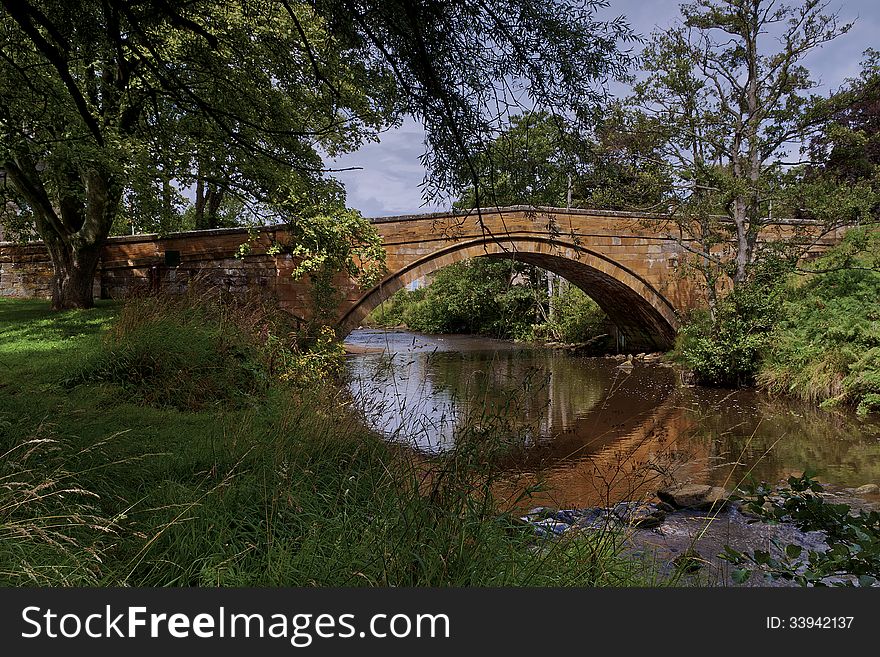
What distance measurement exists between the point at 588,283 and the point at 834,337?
6.14 m

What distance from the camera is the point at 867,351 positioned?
7.93m

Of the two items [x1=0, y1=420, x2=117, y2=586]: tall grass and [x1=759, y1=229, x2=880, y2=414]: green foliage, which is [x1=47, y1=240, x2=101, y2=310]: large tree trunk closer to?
[x1=0, y1=420, x2=117, y2=586]: tall grass

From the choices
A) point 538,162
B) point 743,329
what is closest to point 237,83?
point 538,162

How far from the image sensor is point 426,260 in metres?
11.3

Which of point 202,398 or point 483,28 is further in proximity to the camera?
point 202,398

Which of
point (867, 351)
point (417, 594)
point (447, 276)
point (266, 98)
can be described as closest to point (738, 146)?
point (867, 351)

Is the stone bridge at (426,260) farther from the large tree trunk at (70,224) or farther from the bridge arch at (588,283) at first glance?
the large tree trunk at (70,224)

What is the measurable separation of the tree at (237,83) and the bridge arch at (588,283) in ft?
8.48

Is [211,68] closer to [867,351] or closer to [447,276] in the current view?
[867,351]

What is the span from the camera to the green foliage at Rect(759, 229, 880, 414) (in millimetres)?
7973

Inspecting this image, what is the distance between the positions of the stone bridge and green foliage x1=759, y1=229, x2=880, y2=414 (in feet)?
4.51

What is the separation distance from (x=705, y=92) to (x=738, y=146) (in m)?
1.03

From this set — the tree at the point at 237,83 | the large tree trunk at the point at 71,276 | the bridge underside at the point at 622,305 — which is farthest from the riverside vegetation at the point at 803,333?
the large tree trunk at the point at 71,276

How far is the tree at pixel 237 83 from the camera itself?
284cm
